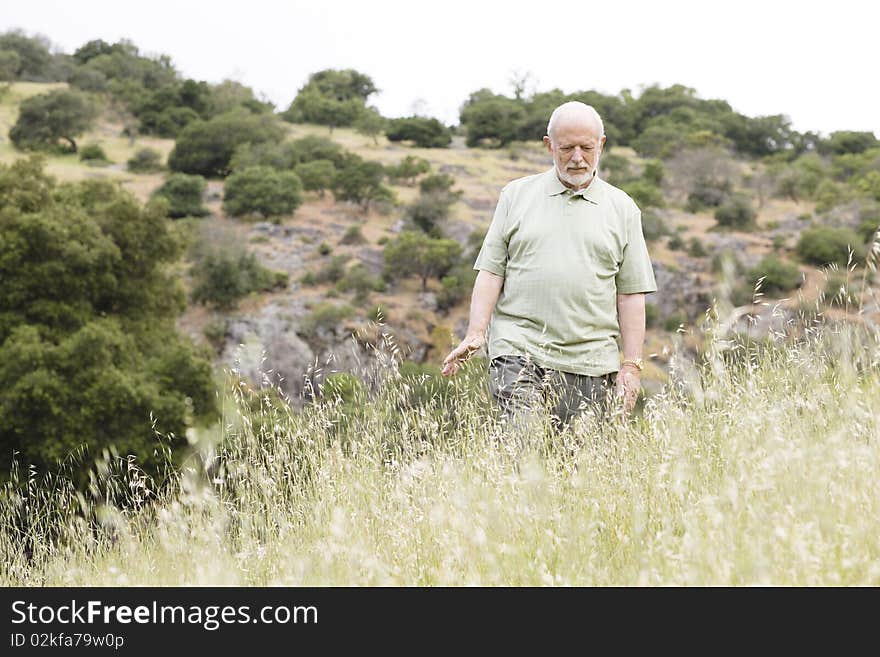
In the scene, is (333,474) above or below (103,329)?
above

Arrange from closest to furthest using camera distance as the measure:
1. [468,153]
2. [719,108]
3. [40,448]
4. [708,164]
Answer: [40,448], [708,164], [468,153], [719,108]

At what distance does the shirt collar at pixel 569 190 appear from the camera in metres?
3.68

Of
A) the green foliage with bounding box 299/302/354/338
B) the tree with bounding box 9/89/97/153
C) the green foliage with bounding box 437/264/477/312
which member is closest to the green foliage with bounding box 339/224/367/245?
the green foliage with bounding box 437/264/477/312

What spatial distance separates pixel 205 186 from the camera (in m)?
53.7

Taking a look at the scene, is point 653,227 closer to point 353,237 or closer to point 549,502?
point 353,237

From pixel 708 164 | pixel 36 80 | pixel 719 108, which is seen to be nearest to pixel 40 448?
pixel 708 164

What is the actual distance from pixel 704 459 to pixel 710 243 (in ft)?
165

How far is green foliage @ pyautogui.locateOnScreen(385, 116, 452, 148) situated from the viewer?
73.1m

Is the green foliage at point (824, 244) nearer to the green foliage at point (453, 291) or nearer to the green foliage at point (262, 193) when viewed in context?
the green foliage at point (453, 291)

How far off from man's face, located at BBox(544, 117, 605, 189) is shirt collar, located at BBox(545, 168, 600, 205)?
3 centimetres

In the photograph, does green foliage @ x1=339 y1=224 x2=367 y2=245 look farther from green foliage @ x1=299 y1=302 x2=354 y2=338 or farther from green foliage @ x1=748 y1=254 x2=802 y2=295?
green foliage @ x1=748 y1=254 x2=802 y2=295

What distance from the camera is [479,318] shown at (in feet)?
12.1

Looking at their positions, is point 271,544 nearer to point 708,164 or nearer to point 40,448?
point 40,448

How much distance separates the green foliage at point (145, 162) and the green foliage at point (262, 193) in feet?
27.8
